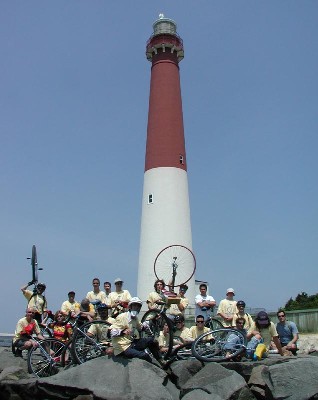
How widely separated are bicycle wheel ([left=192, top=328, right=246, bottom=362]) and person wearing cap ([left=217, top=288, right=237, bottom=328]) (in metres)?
1.93

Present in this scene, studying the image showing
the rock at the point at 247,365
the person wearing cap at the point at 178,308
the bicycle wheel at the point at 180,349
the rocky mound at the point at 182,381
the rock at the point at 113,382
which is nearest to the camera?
the rocky mound at the point at 182,381

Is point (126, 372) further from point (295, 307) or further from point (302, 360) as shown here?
point (295, 307)

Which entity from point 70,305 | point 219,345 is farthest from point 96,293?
point 219,345

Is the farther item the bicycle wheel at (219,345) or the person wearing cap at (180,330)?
the person wearing cap at (180,330)

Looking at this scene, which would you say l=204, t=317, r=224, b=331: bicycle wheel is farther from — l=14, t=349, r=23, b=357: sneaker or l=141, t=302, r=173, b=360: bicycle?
l=14, t=349, r=23, b=357: sneaker

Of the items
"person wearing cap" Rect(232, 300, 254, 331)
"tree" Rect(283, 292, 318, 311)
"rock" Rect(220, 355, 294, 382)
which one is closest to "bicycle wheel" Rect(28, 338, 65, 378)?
"rock" Rect(220, 355, 294, 382)

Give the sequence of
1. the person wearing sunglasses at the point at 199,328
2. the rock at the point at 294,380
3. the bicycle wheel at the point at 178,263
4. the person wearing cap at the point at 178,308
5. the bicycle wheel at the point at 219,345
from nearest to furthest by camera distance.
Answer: the rock at the point at 294,380 < the bicycle wheel at the point at 219,345 < the person wearing sunglasses at the point at 199,328 < the person wearing cap at the point at 178,308 < the bicycle wheel at the point at 178,263

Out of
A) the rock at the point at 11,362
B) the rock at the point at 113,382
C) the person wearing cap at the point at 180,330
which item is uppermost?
the person wearing cap at the point at 180,330

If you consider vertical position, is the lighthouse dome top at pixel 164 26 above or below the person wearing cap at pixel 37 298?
above

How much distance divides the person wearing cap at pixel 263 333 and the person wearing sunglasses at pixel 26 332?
15.3ft

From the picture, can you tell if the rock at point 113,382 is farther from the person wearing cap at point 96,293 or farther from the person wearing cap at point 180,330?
the person wearing cap at point 96,293

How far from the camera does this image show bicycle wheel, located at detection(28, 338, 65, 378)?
1161cm

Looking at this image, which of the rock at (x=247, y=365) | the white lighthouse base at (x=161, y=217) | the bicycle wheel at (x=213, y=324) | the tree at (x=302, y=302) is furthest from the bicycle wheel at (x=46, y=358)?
the tree at (x=302, y=302)

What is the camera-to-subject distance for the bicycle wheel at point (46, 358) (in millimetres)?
11609
